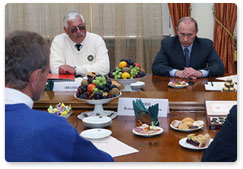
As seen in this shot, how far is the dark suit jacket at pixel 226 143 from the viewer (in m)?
1.39

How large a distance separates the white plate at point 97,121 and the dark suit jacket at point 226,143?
0.78m

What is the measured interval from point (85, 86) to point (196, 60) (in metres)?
1.93

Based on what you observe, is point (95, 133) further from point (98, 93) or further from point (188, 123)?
point (188, 123)

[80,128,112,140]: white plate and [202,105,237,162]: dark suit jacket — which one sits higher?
[202,105,237,162]: dark suit jacket

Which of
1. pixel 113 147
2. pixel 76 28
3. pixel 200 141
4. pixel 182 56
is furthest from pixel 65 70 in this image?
pixel 200 141

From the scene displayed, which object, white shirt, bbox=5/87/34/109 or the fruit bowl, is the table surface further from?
white shirt, bbox=5/87/34/109

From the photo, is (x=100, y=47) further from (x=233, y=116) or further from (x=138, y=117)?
(x=233, y=116)

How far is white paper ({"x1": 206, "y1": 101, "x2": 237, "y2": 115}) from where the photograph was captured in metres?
2.17

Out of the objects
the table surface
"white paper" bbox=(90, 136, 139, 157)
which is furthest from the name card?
"white paper" bbox=(90, 136, 139, 157)

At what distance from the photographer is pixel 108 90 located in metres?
2.25

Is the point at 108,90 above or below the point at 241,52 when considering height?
below

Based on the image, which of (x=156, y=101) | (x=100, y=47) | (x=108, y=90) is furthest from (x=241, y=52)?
(x=100, y=47)

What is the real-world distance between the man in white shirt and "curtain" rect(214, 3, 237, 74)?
1722 millimetres

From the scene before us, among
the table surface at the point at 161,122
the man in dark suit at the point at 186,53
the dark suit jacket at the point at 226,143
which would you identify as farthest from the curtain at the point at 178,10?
the dark suit jacket at the point at 226,143
